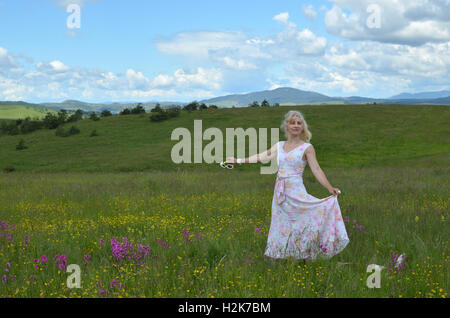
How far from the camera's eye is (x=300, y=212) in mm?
6656

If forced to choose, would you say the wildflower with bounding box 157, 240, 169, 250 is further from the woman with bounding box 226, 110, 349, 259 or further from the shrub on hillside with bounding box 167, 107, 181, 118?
the shrub on hillside with bounding box 167, 107, 181, 118

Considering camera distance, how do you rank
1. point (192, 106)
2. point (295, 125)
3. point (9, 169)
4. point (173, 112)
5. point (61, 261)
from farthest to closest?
1. point (192, 106)
2. point (173, 112)
3. point (9, 169)
4. point (295, 125)
5. point (61, 261)

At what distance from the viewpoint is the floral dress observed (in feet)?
21.2

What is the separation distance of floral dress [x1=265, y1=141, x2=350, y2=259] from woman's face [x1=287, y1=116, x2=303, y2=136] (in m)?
0.27

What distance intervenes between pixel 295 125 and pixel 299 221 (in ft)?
5.63

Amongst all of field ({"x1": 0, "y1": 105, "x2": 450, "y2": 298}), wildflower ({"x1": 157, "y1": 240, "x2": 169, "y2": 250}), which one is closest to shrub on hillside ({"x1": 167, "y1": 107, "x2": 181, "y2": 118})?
field ({"x1": 0, "y1": 105, "x2": 450, "y2": 298})

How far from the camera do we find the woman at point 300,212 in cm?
646

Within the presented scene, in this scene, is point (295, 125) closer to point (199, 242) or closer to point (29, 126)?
point (199, 242)

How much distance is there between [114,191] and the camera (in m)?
14.0

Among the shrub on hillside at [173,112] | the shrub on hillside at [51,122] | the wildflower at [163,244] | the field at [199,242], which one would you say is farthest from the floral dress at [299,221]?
the shrub on hillside at [51,122]

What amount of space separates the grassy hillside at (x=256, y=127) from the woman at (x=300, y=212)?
23.0m

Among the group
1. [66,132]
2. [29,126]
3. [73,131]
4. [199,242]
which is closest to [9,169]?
[66,132]
